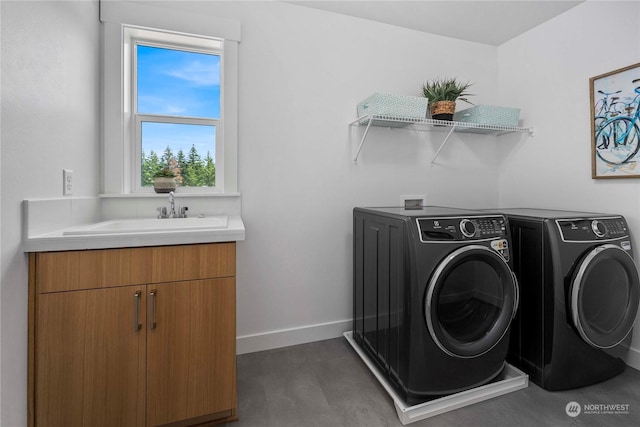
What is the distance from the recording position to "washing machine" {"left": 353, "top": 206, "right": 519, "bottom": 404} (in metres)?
1.39

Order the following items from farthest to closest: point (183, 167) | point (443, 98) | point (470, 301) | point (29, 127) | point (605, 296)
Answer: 1. point (443, 98)
2. point (183, 167)
3. point (605, 296)
4. point (470, 301)
5. point (29, 127)

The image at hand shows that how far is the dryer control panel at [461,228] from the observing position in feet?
4.67

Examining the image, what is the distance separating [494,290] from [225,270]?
1.36m

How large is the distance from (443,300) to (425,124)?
1.40 meters

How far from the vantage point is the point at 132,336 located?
47.4 inches

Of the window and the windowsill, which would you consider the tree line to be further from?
the windowsill

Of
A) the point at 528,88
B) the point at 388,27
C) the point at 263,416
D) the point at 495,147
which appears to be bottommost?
the point at 263,416

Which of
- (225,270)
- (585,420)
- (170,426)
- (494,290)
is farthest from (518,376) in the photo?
(170,426)

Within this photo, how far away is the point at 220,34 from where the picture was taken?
6.29 ft

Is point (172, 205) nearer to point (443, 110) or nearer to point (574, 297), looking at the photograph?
point (443, 110)

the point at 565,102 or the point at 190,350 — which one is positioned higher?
the point at 565,102

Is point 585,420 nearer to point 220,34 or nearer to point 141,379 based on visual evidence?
point 141,379

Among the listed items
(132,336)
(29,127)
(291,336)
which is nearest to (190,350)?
(132,336)

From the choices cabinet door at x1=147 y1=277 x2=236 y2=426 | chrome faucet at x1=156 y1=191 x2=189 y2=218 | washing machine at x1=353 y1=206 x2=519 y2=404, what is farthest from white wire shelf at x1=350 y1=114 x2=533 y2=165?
cabinet door at x1=147 y1=277 x2=236 y2=426
